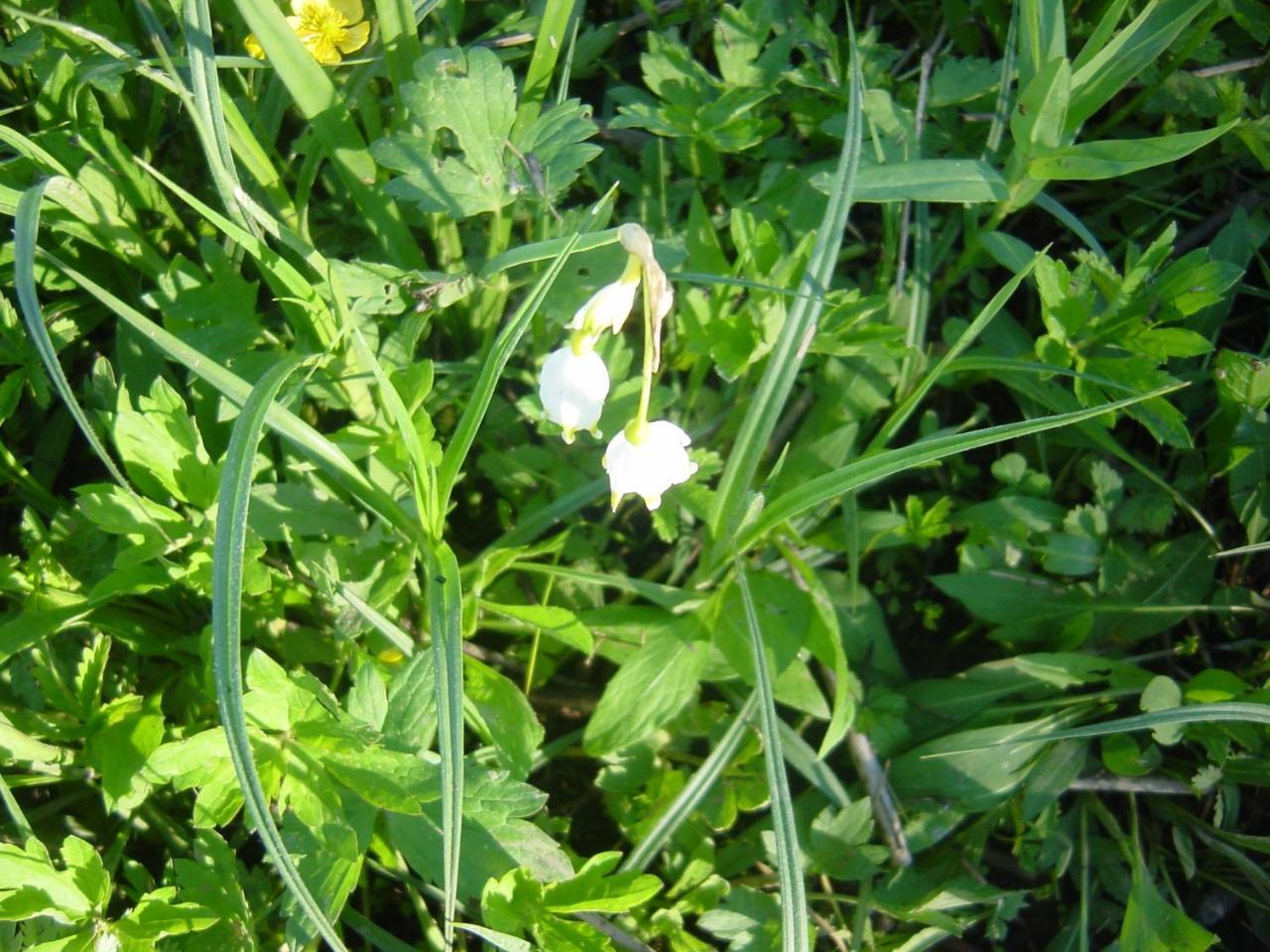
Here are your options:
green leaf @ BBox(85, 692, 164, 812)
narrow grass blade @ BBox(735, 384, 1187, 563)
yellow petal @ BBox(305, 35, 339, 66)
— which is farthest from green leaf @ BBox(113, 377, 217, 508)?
narrow grass blade @ BBox(735, 384, 1187, 563)

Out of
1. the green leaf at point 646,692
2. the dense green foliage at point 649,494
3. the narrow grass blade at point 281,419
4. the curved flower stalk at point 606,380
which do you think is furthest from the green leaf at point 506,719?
the curved flower stalk at point 606,380

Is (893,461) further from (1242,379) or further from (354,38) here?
(354,38)

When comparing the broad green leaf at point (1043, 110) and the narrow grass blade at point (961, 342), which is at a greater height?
the broad green leaf at point (1043, 110)

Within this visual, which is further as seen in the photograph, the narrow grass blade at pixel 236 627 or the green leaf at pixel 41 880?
the green leaf at pixel 41 880

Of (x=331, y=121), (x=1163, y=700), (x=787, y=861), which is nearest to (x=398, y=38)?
(x=331, y=121)

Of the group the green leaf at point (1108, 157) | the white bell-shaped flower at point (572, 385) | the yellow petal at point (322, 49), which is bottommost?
the green leaf at point (1108, 157)

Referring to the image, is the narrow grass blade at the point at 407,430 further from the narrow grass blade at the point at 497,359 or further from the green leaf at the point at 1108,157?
the green leaf at the point at 1108,157

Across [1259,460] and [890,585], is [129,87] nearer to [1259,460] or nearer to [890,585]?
[890,585]
